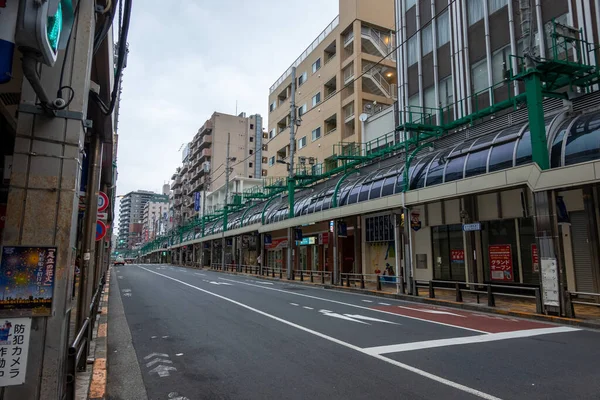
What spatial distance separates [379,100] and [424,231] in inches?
779

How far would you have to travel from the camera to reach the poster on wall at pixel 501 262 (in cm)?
1812

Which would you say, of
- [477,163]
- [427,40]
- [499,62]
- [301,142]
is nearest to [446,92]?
[499,62]

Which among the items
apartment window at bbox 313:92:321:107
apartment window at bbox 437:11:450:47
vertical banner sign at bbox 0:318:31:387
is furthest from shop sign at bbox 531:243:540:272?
apartment window at bbox 313:92:321:107

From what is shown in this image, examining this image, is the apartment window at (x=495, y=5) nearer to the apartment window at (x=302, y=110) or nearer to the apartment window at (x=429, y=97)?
the apartment window at (x=429, y=97)

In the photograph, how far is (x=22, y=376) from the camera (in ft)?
11.7

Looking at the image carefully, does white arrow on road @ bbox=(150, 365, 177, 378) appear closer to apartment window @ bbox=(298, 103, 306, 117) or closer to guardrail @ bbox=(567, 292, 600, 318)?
guardrail @ bbox=(567, 292, 600, 318)

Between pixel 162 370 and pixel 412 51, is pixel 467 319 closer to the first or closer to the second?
pixel 162 370

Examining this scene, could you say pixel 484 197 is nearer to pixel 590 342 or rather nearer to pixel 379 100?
pixel 590 342

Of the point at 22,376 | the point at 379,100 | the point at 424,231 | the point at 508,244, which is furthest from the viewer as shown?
the point at 379,100

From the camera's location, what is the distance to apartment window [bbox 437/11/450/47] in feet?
79.6

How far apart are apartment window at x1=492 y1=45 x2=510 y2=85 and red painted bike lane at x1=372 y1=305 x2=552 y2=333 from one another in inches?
503

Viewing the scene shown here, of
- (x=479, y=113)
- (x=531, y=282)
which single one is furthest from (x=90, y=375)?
(x=479, y=113)

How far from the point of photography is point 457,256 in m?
20.7

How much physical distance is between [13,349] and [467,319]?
1128 centimetres
